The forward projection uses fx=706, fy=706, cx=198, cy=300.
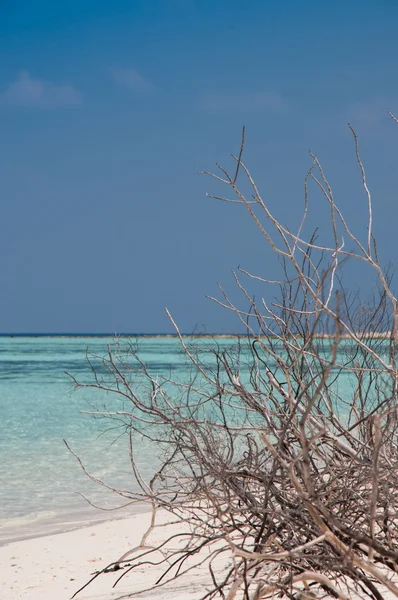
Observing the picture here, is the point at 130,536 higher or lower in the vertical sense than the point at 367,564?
lower

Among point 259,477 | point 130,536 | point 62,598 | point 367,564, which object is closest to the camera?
point 367,564

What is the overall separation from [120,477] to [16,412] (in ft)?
29.6

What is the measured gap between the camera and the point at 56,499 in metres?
8.55

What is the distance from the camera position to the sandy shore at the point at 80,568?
4480 mm

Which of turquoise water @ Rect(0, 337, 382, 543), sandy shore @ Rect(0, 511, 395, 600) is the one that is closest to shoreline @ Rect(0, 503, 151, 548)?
turquoise water @ Rect(0, 337, 382, 543)

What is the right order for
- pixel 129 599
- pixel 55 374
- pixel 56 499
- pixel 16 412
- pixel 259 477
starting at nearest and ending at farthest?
pixel 259 477
pixel 129 599
pixel 56 499
pixel 16 412
pixel 55 374

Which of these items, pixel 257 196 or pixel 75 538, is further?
pixel 75 538

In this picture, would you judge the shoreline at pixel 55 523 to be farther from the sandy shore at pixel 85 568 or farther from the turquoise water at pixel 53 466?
the sandy shore at pixel 85 568

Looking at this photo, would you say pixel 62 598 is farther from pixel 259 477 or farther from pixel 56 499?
pixel 56 499

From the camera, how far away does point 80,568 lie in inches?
221

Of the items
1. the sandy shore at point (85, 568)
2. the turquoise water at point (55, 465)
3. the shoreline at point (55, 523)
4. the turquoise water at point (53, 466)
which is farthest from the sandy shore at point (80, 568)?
the turquoise water at point (53, 466)

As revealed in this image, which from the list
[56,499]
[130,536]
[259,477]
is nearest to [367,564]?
[259,477]

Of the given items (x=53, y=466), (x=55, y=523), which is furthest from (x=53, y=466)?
(x=55, y=523)

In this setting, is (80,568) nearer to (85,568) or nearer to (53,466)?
(85,568)
